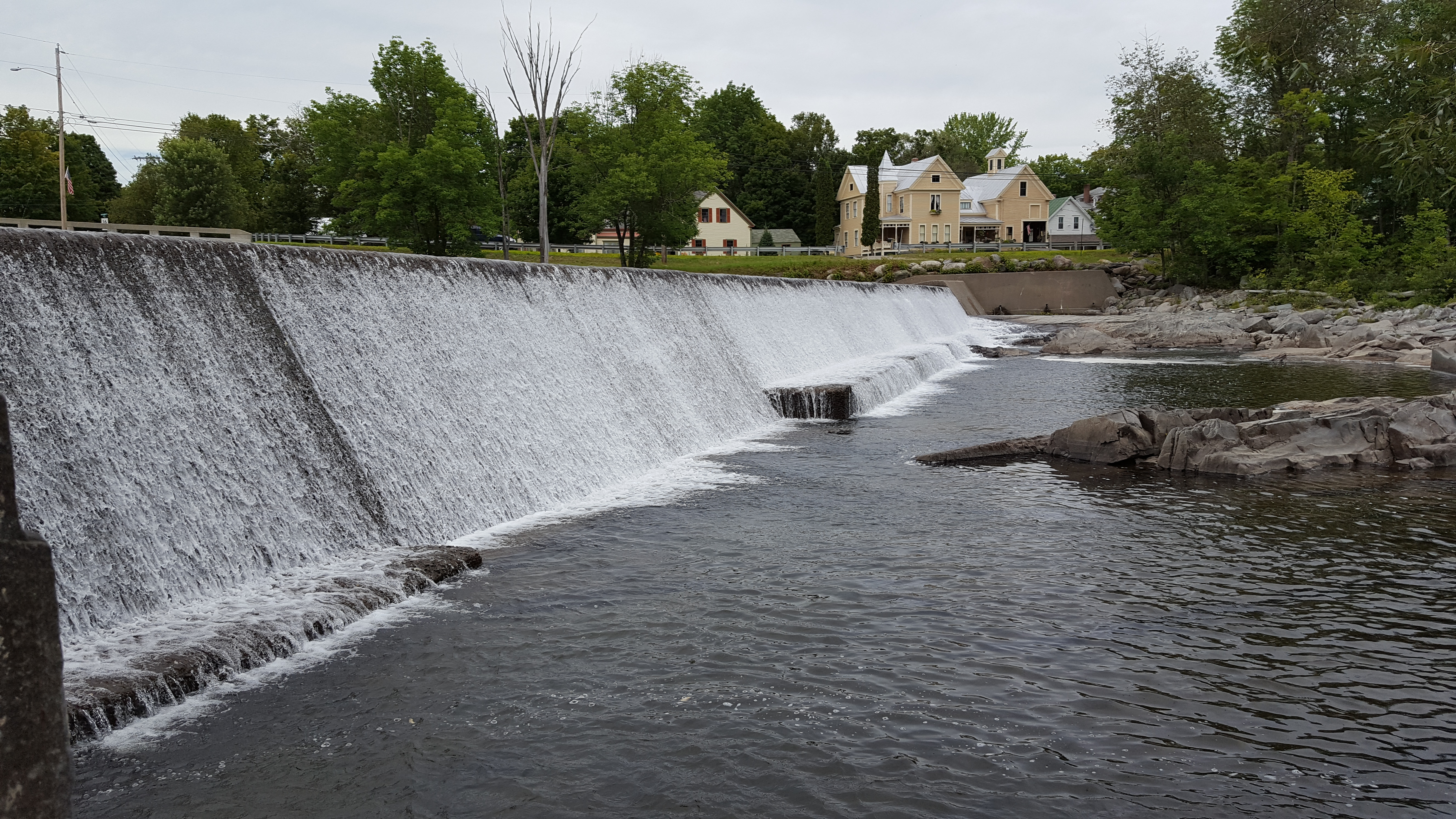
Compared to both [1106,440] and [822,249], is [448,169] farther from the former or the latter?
[822,249]

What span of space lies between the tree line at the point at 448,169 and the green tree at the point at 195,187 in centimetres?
9

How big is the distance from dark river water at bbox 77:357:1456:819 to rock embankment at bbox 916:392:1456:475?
2.40 metres

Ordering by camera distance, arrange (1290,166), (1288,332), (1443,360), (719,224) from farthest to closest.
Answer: (719,224) → (1290,166) → (1288,332) → (1443,360)

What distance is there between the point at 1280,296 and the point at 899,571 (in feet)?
137

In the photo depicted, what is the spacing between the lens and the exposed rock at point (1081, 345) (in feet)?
105

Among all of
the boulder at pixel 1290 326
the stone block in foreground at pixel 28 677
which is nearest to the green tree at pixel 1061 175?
the boulder at pixel 1290 326

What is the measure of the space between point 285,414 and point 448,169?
95.5 feet

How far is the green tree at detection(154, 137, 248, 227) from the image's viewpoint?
52906 mm

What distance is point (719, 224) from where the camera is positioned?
239 ft

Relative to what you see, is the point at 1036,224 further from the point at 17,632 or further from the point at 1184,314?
the point at 17,632

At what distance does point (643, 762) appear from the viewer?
5.07 m

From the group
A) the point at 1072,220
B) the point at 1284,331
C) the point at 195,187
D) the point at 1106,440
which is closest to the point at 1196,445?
the point at 1106,440

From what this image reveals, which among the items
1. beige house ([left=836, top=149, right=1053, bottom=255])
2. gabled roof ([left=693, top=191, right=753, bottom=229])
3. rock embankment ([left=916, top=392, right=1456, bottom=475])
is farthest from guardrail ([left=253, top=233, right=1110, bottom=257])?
rock embankment ([left=916, top=392, right=1456, bottom=475])

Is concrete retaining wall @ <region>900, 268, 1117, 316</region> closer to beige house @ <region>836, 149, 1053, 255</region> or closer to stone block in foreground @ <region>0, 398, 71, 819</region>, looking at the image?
beige house @ <region>836, 149, 1053, 255</region>
